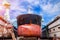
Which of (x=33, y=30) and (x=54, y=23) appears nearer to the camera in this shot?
(x=33, y=30)

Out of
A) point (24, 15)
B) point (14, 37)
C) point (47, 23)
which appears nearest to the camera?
point (14, 37)

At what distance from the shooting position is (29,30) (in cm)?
285

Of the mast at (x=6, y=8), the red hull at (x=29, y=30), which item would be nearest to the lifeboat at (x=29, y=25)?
the red hull at (x=29, y=30)

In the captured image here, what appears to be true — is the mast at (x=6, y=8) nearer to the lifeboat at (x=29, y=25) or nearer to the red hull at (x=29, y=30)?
the lifeboat at (x=29, y=25)

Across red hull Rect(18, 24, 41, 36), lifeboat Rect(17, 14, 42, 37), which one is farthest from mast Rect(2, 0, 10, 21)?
red hull Rect(18, 24, 41, 36)

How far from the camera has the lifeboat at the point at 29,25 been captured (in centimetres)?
284

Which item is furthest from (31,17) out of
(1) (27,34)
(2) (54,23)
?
(2) (54,23)

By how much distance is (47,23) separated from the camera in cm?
323

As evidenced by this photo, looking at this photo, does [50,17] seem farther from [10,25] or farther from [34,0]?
[10,25]

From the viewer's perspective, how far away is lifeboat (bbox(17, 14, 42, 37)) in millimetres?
2836

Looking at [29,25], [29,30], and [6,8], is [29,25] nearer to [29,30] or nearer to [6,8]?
[29,30]

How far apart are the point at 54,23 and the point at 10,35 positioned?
0.89 meters

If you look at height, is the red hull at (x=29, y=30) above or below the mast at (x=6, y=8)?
below

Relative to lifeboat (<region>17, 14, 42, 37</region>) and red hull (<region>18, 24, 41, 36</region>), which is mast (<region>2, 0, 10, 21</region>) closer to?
lifeboat (<region>17, 14, 42, 37</region>)
